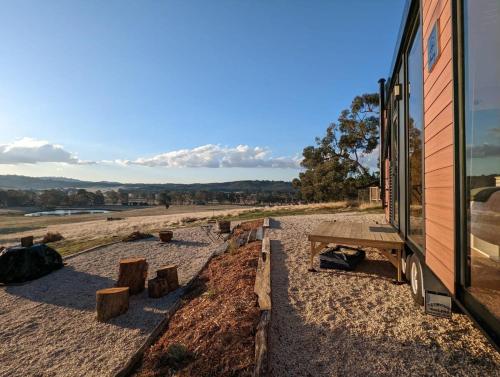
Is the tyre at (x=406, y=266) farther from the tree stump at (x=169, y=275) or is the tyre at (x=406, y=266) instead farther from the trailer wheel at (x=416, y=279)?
the tree stump at (x=169, y=275)

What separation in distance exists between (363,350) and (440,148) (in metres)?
2.14

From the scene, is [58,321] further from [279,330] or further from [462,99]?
[462,99]

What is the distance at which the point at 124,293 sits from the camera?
5227mm

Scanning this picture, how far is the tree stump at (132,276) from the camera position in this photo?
20.1ft

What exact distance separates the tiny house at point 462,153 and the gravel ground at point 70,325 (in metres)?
3.73

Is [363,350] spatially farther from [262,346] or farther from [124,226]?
[124,226]

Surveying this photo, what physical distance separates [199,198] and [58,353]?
248ft

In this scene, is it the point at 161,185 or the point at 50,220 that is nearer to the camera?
the point at 50,220

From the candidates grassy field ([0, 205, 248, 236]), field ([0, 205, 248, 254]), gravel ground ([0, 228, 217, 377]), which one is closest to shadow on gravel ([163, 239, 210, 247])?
gravel ground ([0, 228, 217, 377])

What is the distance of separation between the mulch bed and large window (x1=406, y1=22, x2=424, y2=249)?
243cm

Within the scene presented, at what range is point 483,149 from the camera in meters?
1.95

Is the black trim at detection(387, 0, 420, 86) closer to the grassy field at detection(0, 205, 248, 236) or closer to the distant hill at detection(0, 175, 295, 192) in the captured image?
the grassy field at detection(0, 205, 248, 236)

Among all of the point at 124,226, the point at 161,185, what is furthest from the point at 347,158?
the point at 161,185

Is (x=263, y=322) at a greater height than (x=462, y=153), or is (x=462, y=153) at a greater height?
(x=462, y=153)
